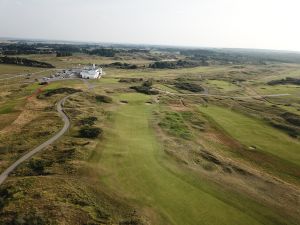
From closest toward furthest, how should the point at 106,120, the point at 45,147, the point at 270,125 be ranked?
the point at 45,147
the point at 106,120
the point at 270,125

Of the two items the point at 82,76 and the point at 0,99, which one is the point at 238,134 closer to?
the point at 0,99

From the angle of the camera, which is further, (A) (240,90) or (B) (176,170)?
(A) (240,90)

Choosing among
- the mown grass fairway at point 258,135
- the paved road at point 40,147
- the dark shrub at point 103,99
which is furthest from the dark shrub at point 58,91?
the mown grass fairway at point 258,135

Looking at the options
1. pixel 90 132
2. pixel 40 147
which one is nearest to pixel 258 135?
pixel 90 132

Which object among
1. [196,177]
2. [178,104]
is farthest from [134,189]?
[178,104]

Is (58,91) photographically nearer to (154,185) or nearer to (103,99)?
(103,99)

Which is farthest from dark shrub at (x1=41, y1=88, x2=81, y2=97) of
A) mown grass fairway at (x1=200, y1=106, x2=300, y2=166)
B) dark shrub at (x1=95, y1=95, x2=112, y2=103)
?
mown grass fairway at (x1=200, y1=106, x2=300, y2=166)
